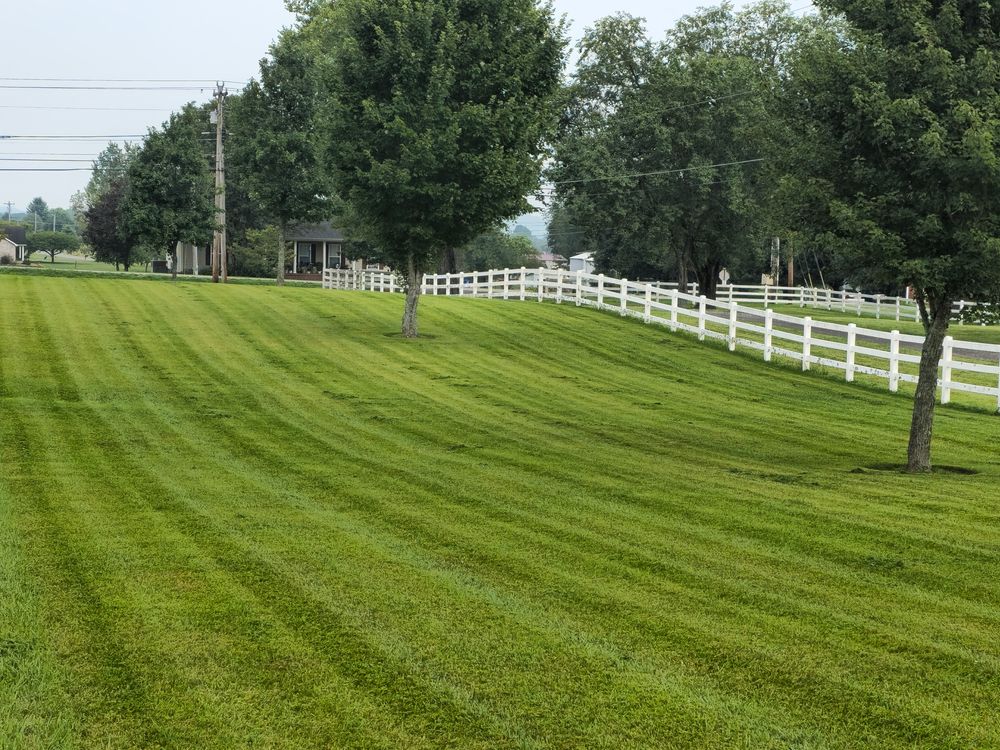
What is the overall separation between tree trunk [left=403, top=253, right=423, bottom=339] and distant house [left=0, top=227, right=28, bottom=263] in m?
127

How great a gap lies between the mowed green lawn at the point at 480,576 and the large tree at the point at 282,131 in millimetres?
37806

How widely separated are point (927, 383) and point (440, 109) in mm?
16480

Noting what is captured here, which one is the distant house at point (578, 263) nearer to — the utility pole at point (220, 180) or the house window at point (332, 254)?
the house window at point (332, 254)

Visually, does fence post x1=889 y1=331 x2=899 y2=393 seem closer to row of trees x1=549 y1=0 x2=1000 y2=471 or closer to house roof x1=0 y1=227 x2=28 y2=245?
row of trees x1=549 y1=0 x2=1000 y2=471

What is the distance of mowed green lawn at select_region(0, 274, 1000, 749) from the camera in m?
6.27

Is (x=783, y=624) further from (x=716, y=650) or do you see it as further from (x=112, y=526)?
(x=112, y=526)

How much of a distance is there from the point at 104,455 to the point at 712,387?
14.8 metres

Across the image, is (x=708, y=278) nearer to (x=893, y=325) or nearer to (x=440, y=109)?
(x=893, y=325)

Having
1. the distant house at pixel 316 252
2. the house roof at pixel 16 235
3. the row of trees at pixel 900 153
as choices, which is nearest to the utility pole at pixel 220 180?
the distant house at pixel 316 252

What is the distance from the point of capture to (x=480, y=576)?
29.8 ft

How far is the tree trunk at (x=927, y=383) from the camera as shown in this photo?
15.1m

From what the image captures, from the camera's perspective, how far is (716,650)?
733 cm

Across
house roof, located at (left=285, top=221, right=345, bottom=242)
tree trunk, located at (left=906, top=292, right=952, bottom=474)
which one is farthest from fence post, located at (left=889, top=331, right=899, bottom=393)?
house roof, located at (left=285, top=221, right=345, bottom=242)

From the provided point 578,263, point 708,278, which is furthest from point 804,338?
point 578,263
